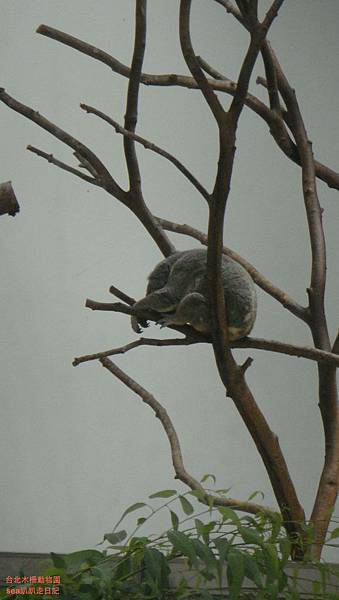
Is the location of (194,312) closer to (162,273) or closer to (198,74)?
(162,273)

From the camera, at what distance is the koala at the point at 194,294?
169cm

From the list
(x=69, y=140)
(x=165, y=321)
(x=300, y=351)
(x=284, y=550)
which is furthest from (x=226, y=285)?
(x=284, y=550)

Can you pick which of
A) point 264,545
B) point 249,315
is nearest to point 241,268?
point 249,315

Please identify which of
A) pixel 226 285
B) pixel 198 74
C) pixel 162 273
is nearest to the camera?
pixel 198 74

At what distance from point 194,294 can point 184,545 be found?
67 centimetres

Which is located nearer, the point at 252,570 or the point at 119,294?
the point at 252,570

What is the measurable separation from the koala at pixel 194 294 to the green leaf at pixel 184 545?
0.62 metres

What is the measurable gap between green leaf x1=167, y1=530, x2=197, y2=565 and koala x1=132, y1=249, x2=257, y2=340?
620 millimetres

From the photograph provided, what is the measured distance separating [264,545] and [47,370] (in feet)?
5.80

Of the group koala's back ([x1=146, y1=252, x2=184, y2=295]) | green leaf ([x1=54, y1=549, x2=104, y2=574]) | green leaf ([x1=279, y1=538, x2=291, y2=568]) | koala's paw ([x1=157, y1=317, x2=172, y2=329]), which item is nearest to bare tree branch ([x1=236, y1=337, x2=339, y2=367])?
koala's paw ([x1=157, y1=317, x2=172, y2=329])

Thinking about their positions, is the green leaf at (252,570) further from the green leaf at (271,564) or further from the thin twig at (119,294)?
the thin twig at (119,294)

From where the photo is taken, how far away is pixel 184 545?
106 cm

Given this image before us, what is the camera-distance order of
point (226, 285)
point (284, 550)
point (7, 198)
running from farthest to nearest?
point (226, 285)
point (7, 198)
point (284, 550)

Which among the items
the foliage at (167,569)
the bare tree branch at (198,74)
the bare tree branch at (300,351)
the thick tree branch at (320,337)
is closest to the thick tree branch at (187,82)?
the thick tree branch at (320,337)
